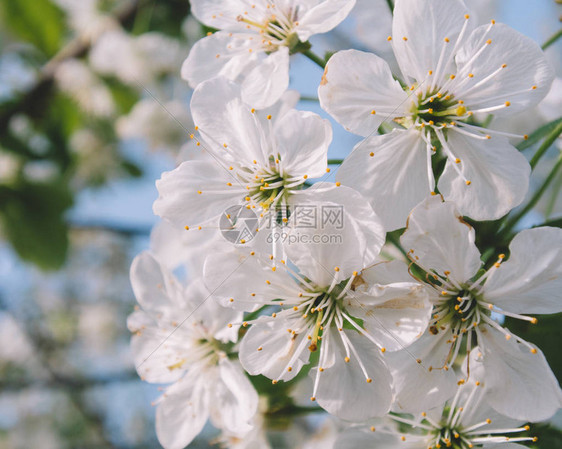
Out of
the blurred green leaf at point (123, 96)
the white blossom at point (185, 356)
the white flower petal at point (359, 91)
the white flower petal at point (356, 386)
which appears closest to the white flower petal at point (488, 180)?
the white flower petal at point (359, 91)

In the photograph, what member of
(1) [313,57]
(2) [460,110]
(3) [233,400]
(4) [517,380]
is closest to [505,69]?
(2) [460,110]

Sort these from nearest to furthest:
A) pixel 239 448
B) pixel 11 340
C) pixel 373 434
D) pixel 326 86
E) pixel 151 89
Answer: pixel 326 86 < pixel 373 434 < pixel 239 448 < pixel 151 89 < pixel 11 340

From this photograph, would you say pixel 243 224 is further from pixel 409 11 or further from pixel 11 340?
pixel 11 340

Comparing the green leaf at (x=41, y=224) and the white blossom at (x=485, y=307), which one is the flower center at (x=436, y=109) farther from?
the green leaf at (x=41, y=224)

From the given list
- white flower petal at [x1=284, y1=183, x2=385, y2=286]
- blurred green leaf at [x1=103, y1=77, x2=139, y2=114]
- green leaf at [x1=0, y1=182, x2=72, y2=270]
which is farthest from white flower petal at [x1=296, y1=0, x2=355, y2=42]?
green leaf at [x1=0, y1=182, x2=72, y2=270]

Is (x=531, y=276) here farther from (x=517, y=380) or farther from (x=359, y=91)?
(x=359, y=91)

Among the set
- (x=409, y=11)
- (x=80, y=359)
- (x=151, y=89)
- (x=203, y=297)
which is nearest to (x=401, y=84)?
(x=409, y=11)

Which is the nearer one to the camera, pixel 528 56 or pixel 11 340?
pixel 528 56
